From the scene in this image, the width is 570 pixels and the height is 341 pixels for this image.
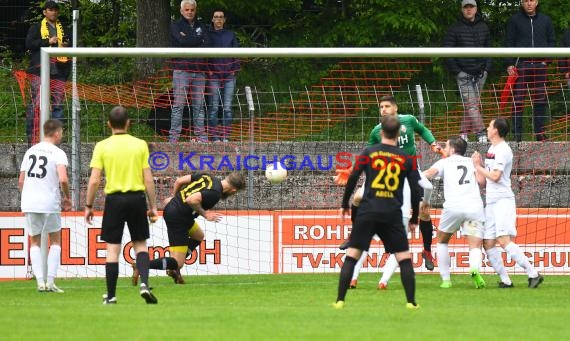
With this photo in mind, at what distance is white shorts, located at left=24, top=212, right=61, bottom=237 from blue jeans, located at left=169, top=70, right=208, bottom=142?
432cm

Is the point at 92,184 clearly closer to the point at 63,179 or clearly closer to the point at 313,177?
the point at 63,179

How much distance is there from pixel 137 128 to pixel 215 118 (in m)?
1.67

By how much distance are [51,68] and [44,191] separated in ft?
15.4

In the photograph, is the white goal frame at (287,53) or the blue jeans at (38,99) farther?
the blue jeans at (38,99)

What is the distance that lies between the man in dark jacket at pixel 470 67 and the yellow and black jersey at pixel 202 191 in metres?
5.27

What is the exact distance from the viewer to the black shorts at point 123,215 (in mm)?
12719

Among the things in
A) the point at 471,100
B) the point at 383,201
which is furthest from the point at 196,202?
the point at 471,100

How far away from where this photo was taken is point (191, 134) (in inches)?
758

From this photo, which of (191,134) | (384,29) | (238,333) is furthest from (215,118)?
(238,333)

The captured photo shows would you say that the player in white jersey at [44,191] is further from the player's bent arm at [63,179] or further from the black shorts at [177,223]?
the black shorts at [177,223]

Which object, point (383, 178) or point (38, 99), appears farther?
point (38, 99)

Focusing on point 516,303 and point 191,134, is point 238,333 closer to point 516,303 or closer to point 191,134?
point 516,303

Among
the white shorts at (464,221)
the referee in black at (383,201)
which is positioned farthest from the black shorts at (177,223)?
the referee in black at (383,201)

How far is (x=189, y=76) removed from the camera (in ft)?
63.8
